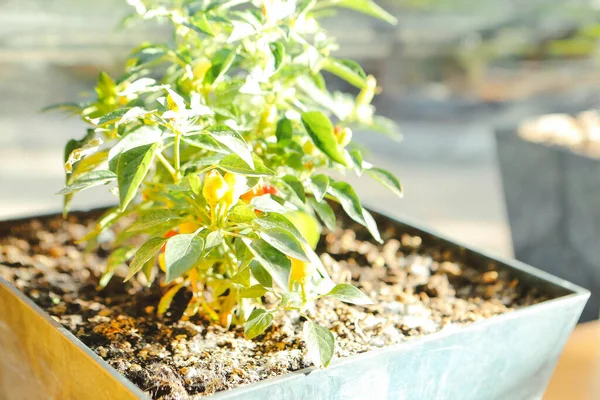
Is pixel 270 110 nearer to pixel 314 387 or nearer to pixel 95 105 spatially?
pixel 95 105

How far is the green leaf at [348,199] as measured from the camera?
67cm

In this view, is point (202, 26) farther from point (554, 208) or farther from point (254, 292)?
point (554, 208)

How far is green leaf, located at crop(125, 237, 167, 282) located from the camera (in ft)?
1.90

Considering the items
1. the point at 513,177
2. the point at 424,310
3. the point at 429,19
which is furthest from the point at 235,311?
the point at 429,19

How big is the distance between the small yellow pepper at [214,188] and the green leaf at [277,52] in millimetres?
123

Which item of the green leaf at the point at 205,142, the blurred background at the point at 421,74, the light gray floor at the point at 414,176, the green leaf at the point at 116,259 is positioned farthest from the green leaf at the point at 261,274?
the blurred background at the point at 421,74

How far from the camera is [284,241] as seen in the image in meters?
0.58

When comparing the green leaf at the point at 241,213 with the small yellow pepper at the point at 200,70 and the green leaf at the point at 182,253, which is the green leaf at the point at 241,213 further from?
the small yellow pepper at the point at 200,70

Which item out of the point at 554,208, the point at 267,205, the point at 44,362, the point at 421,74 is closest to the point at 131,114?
the point at 267,205

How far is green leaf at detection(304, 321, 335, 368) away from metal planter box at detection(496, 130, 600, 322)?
1.06 meters

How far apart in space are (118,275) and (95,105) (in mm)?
223

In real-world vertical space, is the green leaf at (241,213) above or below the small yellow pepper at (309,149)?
below

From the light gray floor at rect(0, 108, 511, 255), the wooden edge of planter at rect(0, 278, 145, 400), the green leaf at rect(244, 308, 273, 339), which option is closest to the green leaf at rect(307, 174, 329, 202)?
the green leaf at rect(244, 308, 273, 339)

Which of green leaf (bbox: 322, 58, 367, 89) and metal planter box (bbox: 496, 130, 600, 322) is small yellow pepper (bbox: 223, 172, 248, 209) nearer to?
green leaf (bbox: 322, 58, 367, 89)
